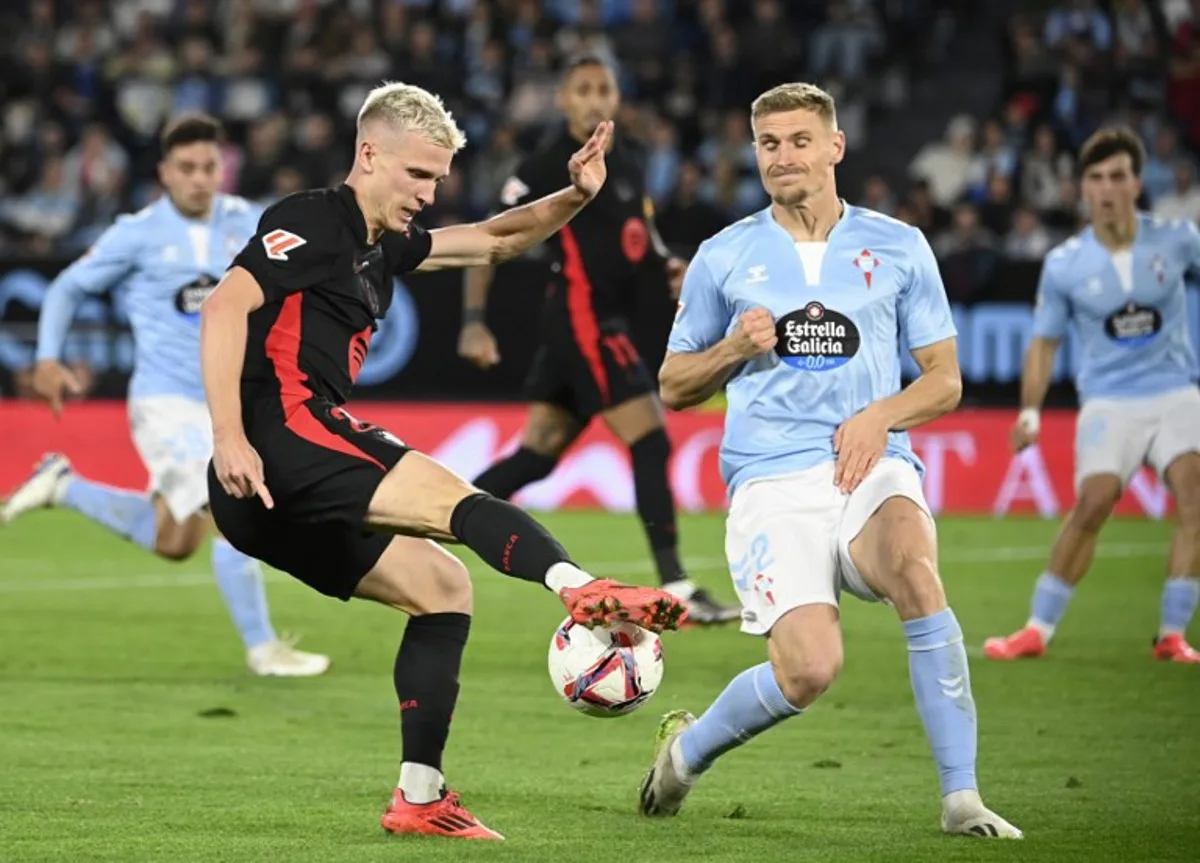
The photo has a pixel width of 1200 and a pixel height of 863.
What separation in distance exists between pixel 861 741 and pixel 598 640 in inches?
108

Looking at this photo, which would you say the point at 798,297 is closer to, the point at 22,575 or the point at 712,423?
the point at 22,575

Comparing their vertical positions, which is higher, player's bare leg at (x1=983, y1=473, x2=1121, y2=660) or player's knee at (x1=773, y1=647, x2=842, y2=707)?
player's knee at (x1=773, y1=647, x2=842, y2=707)

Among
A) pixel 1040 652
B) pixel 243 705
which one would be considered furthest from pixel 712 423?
pixel 243 705

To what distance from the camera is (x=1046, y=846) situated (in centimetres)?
594

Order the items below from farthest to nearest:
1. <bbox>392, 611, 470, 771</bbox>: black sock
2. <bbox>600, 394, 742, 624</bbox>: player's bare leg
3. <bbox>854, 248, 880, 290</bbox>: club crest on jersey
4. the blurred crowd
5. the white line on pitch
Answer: the blurred crowd
the white line on pitch
<bbox>600, 394, 742, 624</bbox>: player's bare leg
<bbox>854, 248, 880, 290</bbox>: club crest on jersey
<bbox>392, 611, 470, 771</bbox>: black sock

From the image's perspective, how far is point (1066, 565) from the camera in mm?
10648

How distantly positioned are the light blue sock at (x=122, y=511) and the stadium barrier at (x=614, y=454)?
7.22 m

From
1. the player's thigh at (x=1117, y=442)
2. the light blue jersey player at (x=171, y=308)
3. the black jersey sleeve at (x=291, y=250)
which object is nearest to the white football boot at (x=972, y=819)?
the black jersey sleeve at (x=291, y=250)

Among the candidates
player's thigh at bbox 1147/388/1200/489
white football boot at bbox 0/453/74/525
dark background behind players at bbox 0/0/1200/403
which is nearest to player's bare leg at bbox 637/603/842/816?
player's thigh at bbox 1147/388/1200/489

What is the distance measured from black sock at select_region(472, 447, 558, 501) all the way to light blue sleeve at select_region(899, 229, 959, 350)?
5.33m

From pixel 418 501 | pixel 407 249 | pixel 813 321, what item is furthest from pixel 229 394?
pixel 813 321

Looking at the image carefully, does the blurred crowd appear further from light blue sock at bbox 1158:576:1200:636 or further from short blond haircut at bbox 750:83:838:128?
short blond haircut at bbox 750:83:838:128

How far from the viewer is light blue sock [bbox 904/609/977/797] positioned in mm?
6078

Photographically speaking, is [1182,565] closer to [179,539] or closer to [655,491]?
[655,491]
